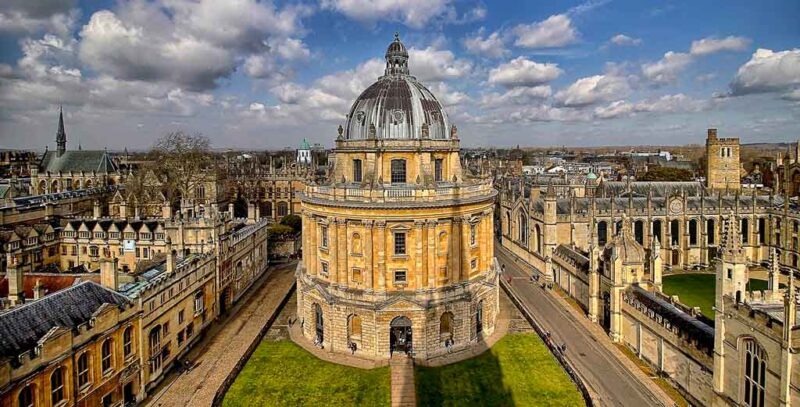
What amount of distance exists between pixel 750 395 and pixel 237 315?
112 ft

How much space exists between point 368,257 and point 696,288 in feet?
110

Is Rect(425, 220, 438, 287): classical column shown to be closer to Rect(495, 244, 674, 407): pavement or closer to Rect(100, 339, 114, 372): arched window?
Rect(495, 244, 674, 407): pavement

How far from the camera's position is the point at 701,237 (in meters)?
58.4

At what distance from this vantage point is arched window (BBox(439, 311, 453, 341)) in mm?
35281

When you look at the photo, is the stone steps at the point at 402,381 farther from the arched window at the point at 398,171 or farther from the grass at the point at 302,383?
the arched window at the point at 398,171

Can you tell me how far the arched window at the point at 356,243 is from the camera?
34562mm

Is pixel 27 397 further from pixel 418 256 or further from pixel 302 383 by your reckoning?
pixel 418 256

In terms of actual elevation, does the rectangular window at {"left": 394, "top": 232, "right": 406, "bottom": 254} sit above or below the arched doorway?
above

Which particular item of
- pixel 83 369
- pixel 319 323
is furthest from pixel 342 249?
pixel 83 369

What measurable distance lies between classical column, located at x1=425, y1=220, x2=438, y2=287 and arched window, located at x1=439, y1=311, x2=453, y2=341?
8.11 feet

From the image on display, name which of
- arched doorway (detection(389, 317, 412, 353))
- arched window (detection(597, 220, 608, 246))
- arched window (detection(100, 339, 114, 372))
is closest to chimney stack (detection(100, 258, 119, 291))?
arched window (detection(100, 339, 114, 372))

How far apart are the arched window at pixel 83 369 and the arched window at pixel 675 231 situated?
55.5m

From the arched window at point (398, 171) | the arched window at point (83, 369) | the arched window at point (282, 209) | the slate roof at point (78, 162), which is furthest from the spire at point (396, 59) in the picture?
the slate roof at point (78, 162)

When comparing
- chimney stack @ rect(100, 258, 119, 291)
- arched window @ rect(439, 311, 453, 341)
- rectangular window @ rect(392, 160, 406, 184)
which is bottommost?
arched window @ rect(439, 311, 453, 341)
